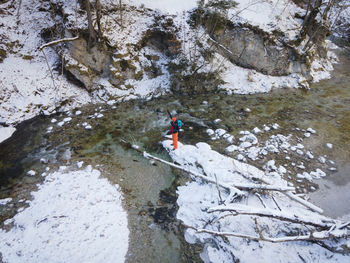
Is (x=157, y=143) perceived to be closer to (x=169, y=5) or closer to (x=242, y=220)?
(x=242, y=220)

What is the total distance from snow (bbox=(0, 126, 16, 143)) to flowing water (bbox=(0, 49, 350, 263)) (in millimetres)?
295

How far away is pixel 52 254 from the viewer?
511 centimetres

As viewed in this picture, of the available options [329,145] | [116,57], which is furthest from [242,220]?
[116,57]

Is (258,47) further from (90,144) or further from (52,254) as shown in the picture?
(52,254)

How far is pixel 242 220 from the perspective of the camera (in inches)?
223

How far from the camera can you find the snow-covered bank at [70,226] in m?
5.16

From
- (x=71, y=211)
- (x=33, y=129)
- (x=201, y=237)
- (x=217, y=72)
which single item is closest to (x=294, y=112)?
(x=217, y=72)

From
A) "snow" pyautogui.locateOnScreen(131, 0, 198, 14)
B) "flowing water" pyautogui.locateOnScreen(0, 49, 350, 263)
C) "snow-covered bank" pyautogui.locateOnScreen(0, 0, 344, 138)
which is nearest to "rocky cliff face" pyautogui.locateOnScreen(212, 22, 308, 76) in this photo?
"snow-covered bank" pyautogui.locateOnScreen(0, 0, 344, 138)

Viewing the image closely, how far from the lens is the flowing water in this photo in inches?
239

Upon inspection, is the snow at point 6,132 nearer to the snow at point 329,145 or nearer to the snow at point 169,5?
the snow at point 169,5

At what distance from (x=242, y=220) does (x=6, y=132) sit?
35.2 ft

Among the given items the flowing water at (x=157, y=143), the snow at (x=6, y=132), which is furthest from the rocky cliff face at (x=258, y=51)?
the snow at (x=6, y=132)

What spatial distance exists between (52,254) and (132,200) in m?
2.46

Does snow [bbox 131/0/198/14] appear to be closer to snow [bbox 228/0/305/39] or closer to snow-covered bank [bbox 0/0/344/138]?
snow-covered bank [bbox 0/0/344/138]
